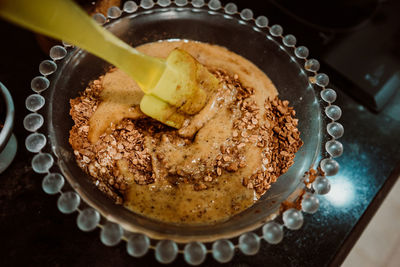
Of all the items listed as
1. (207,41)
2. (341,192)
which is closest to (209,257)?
(341,192)

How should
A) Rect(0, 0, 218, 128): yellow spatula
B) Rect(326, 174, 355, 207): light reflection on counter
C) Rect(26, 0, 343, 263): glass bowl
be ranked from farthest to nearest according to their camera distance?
Rect(326, 174, 355, 207): light reflection on counter < Rect(26, 0, 343, 263): glass bowl < Rect(0, 0, 218, 128): yellow spatula

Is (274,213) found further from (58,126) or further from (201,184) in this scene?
(58,126)

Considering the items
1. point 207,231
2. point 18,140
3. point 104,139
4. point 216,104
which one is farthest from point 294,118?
point 18,140

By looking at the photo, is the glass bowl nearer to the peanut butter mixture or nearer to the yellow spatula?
the peanut butter mixture

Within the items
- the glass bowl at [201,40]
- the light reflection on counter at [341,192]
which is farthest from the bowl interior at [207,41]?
the light reflection on counter at [341,192]

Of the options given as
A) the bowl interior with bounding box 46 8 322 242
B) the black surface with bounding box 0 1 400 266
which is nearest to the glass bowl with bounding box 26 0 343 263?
the bowl interior with bounding box 46 8 322 242

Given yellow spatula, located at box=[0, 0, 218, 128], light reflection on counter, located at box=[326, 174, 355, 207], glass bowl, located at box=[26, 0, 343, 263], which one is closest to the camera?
yellow spatula, located at box=[0, 0, 218, 128]
